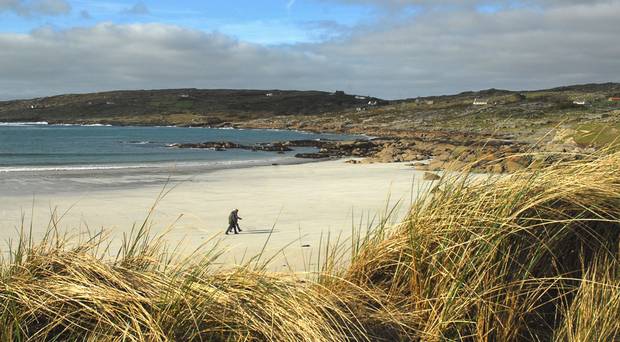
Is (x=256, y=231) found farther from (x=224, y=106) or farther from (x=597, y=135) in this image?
(x=224, y=106)

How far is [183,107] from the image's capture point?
175 metres

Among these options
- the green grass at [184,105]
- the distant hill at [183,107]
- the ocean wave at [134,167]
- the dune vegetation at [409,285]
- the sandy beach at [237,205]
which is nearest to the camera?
the dune vegetation at [409,285]

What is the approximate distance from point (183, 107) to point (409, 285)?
177m

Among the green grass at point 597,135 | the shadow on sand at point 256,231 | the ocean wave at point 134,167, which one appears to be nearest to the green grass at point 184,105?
the ocean wave at point 134,167

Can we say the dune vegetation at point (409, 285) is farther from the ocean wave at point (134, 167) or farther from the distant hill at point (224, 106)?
the distant hill at point (224, 106)

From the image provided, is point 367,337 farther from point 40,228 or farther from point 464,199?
point 40,228

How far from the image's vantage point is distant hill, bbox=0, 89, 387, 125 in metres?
155

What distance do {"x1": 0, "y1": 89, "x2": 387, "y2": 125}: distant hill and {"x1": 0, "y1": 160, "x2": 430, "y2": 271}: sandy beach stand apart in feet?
374

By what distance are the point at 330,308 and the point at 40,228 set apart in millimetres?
13289

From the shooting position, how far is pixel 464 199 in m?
3.71

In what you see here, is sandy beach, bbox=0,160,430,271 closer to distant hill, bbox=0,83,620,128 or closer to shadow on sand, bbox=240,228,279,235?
shadow on sand, bbox=240,228,279,235

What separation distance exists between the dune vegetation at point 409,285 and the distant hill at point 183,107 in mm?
137980

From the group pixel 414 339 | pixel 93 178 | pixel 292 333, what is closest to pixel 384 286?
pixel 414 339

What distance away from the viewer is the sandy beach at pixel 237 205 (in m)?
11.9
